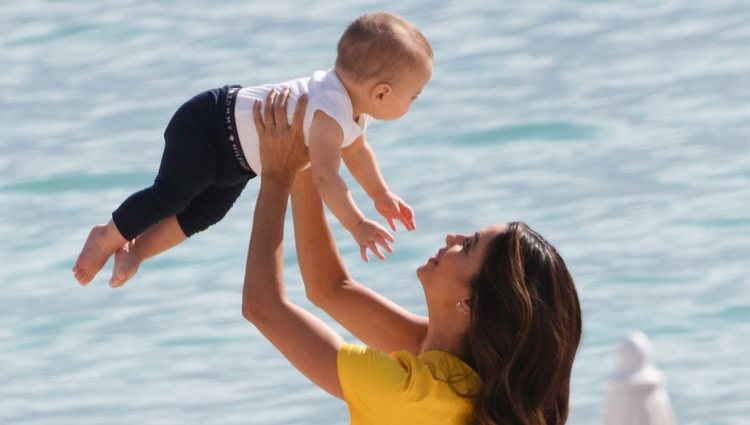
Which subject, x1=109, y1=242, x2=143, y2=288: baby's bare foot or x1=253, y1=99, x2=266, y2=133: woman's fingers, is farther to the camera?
x1=109, y1=242, x2=143, y2=288: baby's bare foot

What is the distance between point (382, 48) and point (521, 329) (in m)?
0.69

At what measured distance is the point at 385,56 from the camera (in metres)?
3.51

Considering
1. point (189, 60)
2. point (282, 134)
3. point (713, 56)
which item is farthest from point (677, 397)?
point (189, 60)

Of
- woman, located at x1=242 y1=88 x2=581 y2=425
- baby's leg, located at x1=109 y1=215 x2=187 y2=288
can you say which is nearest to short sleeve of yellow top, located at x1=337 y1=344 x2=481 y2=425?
woman, located at x1=242 y1=88 x2=581 y2=425

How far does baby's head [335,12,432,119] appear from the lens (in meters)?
3.51

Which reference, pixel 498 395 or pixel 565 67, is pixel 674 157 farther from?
pixel 498 395

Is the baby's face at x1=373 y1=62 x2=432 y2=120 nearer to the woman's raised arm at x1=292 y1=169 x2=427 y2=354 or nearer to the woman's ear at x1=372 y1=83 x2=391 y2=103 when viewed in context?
the woman's ear at x1=372 y1=83 x2=391 y2=103

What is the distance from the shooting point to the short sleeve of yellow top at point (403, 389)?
318cm

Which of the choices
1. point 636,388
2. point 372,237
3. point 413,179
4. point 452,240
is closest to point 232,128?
point 372,237

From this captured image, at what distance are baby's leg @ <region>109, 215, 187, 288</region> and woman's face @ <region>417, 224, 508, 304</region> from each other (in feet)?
2.57

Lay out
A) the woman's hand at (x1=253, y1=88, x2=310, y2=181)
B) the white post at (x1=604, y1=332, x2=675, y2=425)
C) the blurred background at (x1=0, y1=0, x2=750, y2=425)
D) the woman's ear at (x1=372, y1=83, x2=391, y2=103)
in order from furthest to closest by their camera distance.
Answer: the blurred background at (x1=0, y1=0, x2=750, y2=425)
the woman's ear at (x1=372, y1=83, x2=391, y2=103)
the woman's hand at (x1=253, y1=88, x2=310, y2=181)
the white post at (x1=604, y1=332, x2=675, y2=425)

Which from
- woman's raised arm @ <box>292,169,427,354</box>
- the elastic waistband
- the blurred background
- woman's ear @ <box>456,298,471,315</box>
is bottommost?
the blurred background

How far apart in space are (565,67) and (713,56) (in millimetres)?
850

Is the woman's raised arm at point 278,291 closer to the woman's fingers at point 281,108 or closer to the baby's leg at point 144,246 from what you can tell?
the woman's fingers at point 281,108
